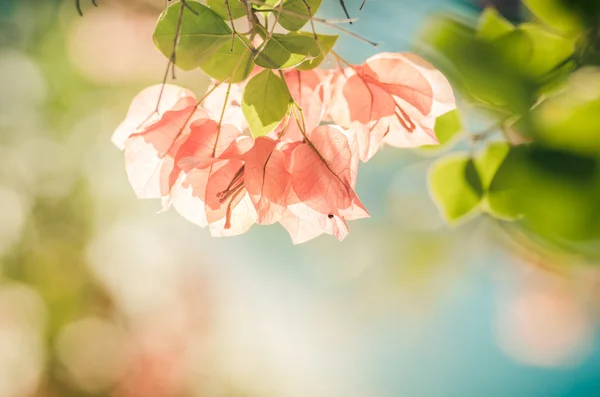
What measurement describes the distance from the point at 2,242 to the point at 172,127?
2543 millimetres

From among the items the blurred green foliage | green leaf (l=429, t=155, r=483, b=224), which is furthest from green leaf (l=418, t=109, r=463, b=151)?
the blurred green foliage

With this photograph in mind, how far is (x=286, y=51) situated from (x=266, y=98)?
1.6 inches

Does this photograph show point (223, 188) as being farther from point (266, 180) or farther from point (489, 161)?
point (489, 161)

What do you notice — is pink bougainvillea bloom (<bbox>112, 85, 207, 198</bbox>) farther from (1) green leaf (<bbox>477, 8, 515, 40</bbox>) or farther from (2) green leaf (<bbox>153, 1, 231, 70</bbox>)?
(1) green leaf (<bbox>477, 8, 515, 40</bbox>)

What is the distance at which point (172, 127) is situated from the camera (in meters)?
0.37

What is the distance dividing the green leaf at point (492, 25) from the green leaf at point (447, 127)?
0.15 metres

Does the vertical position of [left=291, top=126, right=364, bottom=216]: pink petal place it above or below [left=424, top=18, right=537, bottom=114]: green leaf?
below

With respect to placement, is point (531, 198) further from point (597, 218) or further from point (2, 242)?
point (2, 242)

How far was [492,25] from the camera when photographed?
0.96 feet

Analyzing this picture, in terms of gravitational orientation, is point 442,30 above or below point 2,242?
above

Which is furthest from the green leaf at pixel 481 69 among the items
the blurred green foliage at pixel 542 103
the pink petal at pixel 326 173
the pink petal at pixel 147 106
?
the pink petal at pixel 147 106

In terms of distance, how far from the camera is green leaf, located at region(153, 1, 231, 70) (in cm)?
32

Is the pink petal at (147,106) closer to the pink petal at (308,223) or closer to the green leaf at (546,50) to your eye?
the pink petal at (308,223)

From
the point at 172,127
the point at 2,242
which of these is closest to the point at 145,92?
the point at 172,127
